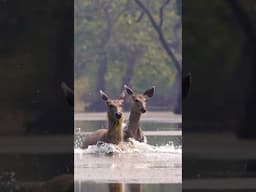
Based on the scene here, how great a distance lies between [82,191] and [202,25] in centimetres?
281

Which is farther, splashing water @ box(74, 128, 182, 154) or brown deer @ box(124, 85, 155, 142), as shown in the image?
brown deer @ box(124, 85, 155, 142)

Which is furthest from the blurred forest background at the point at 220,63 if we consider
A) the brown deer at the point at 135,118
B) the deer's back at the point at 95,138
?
the brown deer at the point at 135,118

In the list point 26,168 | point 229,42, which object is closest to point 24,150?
point 26,168

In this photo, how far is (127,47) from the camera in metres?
24.0

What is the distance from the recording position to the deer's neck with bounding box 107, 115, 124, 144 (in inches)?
468

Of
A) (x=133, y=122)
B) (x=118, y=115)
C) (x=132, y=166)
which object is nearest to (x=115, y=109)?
(x=118, y=115)

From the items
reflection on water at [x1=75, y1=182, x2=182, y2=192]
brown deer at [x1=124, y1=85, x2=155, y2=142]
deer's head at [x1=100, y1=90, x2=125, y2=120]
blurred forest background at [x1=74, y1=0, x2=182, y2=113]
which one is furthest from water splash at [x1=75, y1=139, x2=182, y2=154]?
blurred forest background at [x1=74, y1=0, x2=182, y2=113]

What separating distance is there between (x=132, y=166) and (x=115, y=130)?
1.58 meters

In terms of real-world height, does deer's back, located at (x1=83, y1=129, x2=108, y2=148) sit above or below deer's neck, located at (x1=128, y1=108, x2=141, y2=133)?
below

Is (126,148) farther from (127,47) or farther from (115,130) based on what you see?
(127,47)

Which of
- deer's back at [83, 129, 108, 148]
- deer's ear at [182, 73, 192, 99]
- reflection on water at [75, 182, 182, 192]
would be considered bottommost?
reflection on water at [75, 182, 182, 192]

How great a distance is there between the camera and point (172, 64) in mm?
23547

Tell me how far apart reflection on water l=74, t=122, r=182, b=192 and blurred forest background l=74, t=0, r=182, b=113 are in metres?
8.25

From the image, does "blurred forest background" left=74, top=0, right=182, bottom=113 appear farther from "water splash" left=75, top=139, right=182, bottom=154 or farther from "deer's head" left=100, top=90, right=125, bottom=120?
"deer's head" left=100, top=90, right=125, bottom=120
